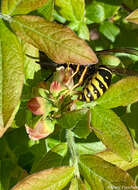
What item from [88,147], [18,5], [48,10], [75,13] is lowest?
[88,147]

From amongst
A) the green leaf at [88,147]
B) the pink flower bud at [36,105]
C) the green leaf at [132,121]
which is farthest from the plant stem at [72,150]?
the green leaf at [132,121]

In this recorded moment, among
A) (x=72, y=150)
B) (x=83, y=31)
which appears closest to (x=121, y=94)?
(x=72, y=150)

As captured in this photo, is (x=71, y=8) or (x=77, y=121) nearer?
(x=77, y=121)

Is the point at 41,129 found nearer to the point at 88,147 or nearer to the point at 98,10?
the point at 88,147

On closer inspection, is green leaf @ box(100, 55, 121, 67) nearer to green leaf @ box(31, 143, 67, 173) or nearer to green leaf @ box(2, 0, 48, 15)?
green leaf @ box(31, 143, 67, 173)

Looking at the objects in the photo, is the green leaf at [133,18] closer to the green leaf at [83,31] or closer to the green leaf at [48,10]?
the green leaf at [48,10]

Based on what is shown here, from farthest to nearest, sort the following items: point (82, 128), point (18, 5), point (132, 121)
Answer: point (132, 121) → point (82, 128) → point (18, 5)

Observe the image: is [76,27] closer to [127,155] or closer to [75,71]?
[75,71]
